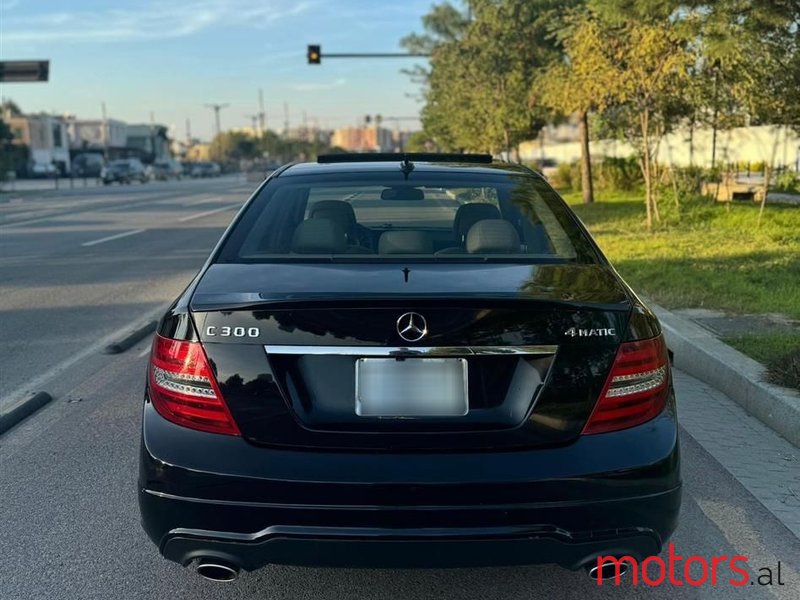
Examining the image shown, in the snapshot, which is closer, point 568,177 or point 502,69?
point 502,69

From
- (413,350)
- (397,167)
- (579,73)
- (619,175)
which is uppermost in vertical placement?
(579,73)

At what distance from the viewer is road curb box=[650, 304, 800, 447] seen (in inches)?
193

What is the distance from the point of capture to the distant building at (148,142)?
12592cm

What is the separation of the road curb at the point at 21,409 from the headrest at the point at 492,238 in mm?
3330

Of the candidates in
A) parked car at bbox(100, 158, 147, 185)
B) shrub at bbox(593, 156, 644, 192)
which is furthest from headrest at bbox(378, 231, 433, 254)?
parked car at bbox(100, 158, 147, 185)

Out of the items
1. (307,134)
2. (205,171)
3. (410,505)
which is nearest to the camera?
(410,505)

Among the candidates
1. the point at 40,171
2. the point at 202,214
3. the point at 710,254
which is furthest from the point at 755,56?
the point at 40,171

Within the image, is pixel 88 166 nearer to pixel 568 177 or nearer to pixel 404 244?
pixel 568 177

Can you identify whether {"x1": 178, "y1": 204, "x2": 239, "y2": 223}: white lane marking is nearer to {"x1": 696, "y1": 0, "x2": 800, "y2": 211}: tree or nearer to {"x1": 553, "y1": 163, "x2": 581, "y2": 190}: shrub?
{"x1": 553, "y1": 163, "x2": 581, "y2": 190}: shrub

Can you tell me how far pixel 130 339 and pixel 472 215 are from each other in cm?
445

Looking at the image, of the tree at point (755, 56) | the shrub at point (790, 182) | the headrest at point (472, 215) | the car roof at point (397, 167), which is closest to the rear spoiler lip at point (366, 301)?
the headrest at point (472, 215)

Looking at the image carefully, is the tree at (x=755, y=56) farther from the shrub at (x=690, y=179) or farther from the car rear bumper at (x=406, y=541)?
the car rear bumper at (x=406, y=541)

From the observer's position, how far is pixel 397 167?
4.24m

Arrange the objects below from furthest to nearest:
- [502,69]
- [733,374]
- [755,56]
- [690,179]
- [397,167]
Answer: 1. [502,69]
2. [690,179]
3. [755,56]
4. [733,374]
5. [397,167]
